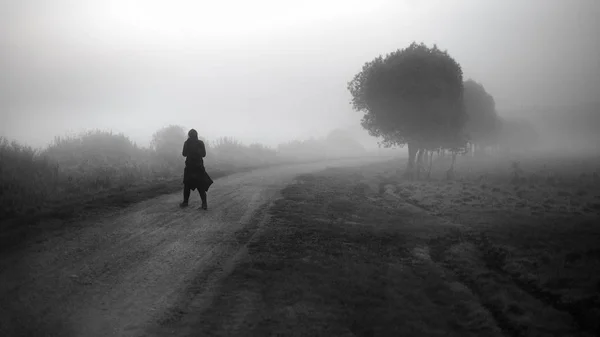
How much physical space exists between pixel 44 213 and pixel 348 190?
12.3 meters

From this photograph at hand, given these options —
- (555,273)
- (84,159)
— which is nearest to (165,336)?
(555,273)

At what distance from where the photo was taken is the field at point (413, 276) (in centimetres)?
411

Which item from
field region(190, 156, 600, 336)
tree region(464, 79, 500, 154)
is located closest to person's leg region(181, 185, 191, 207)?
field region(190, 156, 600, 336)

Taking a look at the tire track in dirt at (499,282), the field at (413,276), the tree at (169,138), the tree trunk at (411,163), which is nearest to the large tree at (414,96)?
the tree trunk at (411,163)

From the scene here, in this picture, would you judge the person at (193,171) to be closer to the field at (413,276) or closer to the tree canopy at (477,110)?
the field at (413,276)

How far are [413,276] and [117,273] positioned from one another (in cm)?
525

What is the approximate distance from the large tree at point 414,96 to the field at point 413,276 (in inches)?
619

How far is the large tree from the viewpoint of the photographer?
25375 mm

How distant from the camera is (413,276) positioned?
5.79 metres

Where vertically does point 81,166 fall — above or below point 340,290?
above

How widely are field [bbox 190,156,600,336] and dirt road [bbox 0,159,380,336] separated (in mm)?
587

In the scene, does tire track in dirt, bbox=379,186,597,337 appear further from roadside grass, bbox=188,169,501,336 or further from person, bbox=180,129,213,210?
person, bbox=180,129,213,210

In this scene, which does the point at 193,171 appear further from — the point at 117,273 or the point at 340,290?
the point at 340,290

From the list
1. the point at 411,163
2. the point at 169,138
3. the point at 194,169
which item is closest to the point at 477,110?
the point at 411,163
